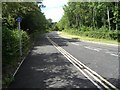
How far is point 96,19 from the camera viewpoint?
74500 millimetres

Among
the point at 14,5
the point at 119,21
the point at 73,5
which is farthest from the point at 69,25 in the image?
the point at 14,5

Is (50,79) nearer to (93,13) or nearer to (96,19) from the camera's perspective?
(93,13)

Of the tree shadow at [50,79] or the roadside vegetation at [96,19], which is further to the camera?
the roadside vegetation at [96,19]

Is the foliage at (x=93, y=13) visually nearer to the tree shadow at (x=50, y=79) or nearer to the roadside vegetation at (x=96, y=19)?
the roadside vegetation at (x=96, y=19)

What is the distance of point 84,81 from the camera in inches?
433

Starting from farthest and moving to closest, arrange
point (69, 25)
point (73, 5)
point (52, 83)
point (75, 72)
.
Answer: point (69, 25) < point (73, 5) < point (75, 72) < point (52, 83)

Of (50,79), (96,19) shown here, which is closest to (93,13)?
(96,19)

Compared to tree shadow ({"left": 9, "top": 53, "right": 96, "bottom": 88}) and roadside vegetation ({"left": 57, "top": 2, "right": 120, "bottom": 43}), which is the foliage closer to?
roadside vegetation ({"left": 57, "top": 2, "right": 120, "bottom": 43})

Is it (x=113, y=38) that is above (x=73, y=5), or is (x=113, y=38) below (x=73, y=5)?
below

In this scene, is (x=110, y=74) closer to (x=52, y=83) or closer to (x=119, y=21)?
(x=52, y=83)

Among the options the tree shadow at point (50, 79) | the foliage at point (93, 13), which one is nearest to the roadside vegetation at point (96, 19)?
the foliage at point (93, 13)

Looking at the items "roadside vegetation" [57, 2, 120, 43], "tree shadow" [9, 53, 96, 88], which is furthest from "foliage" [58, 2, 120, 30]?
"tree shadow" [9, 53, 96, 88]

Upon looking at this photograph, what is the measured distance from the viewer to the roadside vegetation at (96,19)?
46.5 m

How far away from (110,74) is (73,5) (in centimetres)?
7377
